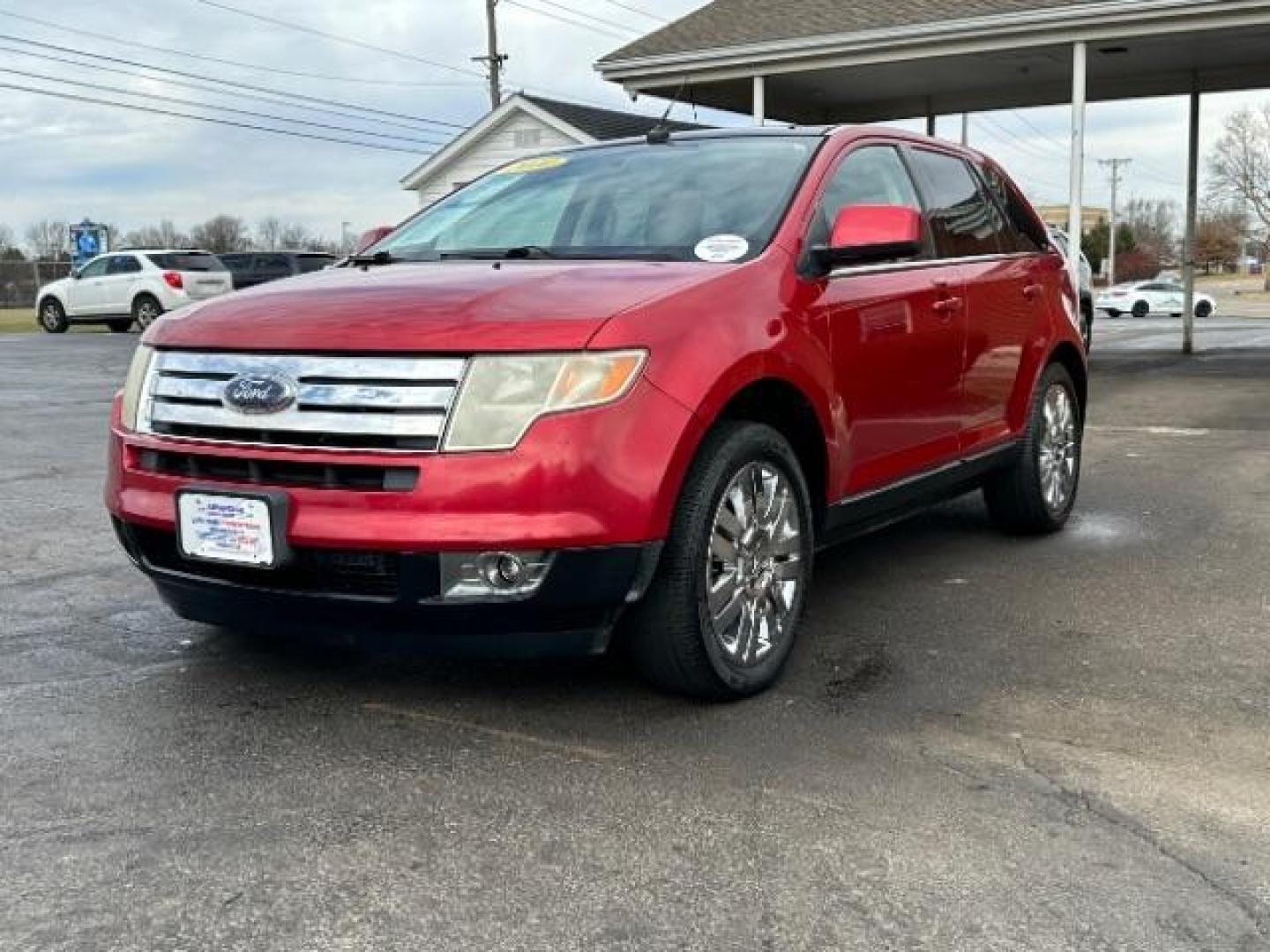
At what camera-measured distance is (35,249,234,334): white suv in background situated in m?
24.4

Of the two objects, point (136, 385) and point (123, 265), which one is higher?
point (123, 265)

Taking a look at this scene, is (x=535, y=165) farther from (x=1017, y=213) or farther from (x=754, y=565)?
(x=1017, y=213)

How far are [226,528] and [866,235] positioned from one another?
2.15 metres

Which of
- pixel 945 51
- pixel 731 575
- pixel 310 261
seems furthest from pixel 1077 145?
pixel 310 261

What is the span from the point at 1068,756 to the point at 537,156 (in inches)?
124

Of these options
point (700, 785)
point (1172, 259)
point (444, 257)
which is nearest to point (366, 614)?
point (700, 785)

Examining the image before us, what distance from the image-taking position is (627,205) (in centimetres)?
449

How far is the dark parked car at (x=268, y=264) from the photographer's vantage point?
25.8m

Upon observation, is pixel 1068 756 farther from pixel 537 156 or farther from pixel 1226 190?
pixel 1226 190

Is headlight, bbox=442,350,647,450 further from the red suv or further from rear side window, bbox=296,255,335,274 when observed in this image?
rear side window, bbox=296,255,335,274

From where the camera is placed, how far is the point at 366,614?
3.29 metres

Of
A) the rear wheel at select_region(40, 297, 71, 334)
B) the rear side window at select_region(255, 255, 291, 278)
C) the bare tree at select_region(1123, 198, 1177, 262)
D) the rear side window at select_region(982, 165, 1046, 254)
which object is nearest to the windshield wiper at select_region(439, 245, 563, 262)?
the rear side window at select_region(982, 165, 1046, 254)

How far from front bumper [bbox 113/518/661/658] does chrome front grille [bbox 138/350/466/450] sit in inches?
11.6

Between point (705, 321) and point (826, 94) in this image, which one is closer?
point (705, 321)
